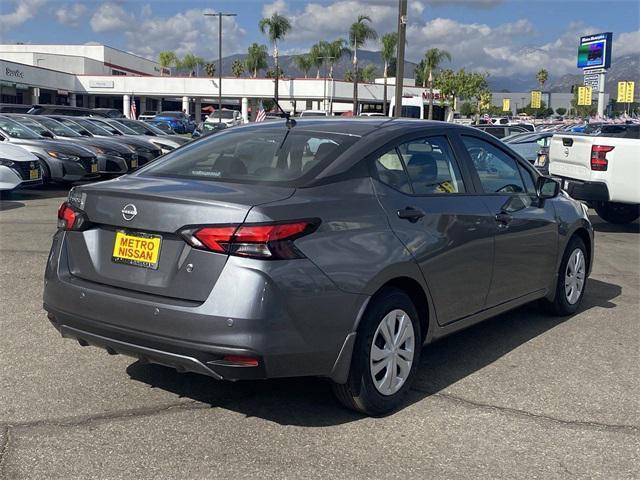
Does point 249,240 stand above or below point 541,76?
below

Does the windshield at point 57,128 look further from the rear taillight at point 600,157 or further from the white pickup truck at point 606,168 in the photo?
the rear taillight at point 600,157

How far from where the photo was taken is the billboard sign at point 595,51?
51219 millimetres

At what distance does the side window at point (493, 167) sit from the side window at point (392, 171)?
0.90 metres

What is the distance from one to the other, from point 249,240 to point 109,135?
54.5 feet

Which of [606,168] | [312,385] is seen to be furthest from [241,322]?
[606,168]

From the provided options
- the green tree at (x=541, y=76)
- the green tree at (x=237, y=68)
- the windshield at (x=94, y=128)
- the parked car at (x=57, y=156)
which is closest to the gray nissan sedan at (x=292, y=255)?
the parked car at (x=57, y=156)

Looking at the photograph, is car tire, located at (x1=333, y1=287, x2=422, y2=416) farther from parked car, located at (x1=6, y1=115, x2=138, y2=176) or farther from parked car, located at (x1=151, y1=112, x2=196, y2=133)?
parked car, located at (x1=151, y1=112, x2=196, y2=133)

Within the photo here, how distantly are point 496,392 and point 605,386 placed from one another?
77cm

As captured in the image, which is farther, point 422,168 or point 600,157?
point 600,157

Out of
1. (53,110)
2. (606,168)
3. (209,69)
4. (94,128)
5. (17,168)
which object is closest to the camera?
(606,168)

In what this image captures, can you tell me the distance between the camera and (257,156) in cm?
428

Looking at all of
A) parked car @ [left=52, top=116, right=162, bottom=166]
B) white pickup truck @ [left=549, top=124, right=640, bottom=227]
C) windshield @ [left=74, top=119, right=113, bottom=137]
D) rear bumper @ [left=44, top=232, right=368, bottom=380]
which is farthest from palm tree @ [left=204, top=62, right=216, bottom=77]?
rear bumper @ [left=44, top=232, right=368, bottom=380]

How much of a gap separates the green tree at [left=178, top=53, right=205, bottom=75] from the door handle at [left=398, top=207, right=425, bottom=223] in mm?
116135

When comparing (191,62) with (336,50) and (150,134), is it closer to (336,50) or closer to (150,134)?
(336,50)
